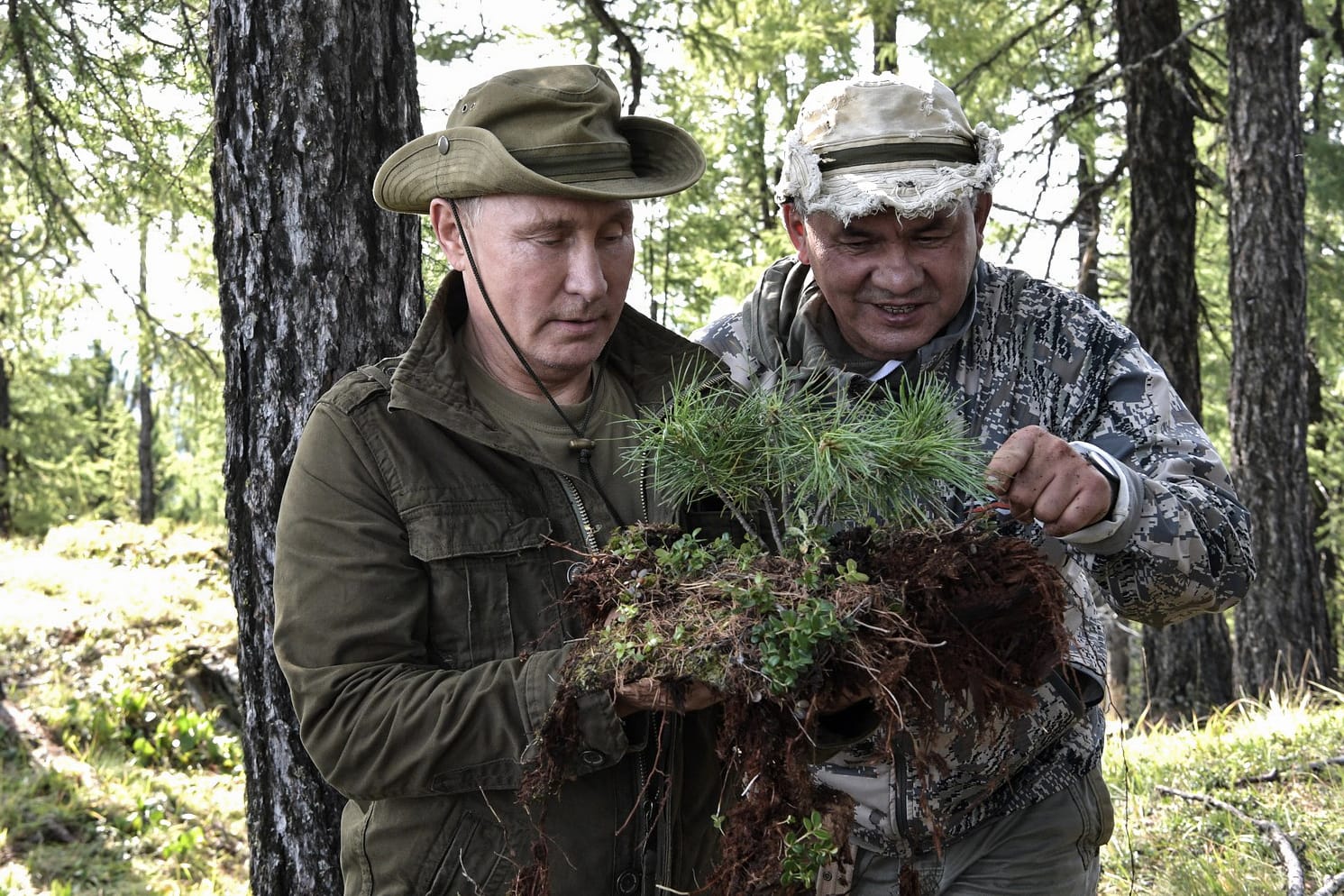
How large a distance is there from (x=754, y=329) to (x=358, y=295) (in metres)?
1.01

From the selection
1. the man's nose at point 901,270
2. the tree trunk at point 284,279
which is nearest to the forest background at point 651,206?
the tree trunk at point 284,279

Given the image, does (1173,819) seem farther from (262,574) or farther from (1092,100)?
(1092,100)

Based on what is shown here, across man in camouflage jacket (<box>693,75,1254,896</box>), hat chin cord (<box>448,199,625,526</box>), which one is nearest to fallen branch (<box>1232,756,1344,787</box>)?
man in camouflage jacket (<box>693,75,1254,896</box>)

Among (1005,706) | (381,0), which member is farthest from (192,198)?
(1005,706)

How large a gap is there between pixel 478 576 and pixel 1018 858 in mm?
1268

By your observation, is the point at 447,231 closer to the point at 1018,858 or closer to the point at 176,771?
the point at 1018,858

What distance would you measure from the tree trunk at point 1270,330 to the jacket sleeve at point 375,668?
693 cm

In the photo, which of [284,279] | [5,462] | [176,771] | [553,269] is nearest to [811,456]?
[553,269]

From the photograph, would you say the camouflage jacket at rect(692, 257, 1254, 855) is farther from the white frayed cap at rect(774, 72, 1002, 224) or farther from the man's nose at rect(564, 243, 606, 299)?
the man's nose at rect(564, 243, 606, 299)

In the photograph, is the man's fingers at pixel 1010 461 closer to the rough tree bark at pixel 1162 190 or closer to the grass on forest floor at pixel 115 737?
the grass on forest floor at pixel 115 737

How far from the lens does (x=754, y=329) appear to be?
2.61 meters

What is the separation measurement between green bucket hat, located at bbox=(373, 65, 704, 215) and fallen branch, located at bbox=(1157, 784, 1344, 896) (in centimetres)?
286

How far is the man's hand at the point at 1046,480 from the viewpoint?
1.86 metres

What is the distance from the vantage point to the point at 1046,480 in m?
1.88
